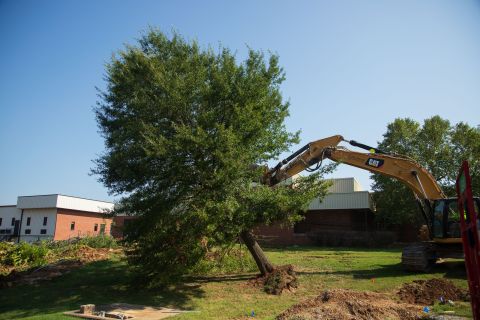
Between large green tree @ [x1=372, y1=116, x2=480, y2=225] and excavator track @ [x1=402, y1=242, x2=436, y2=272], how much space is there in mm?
17245

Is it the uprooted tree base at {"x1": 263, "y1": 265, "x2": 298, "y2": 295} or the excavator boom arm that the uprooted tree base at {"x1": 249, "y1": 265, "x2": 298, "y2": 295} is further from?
the excavator boom arm

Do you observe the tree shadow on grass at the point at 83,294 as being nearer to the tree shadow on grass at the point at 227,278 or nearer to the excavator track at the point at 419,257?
the tree shadow on grass at the point at 227,278

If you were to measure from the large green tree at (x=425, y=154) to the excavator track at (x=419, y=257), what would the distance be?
1724 centimetres

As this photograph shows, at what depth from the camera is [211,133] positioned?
12.8 m

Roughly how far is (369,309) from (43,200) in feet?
162

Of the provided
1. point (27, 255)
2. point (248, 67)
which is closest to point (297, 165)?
point (248, 67)

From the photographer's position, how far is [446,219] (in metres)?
14.4

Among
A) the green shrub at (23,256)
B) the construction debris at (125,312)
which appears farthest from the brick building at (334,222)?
the construction debris at (125,312)

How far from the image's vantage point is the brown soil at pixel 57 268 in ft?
50.0

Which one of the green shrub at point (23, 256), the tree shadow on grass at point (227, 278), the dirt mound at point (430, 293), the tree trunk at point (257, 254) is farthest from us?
the green shrub at point (23, 256)

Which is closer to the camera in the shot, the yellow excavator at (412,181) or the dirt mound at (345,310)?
the dirt mound at (345,310)

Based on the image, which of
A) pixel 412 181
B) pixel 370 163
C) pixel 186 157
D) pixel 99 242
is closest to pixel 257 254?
pixel 186 157

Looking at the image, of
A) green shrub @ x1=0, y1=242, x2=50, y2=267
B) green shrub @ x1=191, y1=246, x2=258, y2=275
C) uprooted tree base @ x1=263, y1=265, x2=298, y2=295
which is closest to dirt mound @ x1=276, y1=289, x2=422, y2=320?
uprooted tree base @ x1=263, y1=265, x2=298, y2=295

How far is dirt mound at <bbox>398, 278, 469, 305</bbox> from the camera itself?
10.9 m
